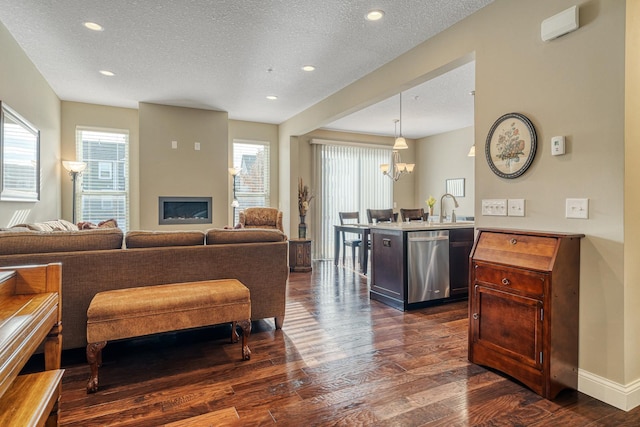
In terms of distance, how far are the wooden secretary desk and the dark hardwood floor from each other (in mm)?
128

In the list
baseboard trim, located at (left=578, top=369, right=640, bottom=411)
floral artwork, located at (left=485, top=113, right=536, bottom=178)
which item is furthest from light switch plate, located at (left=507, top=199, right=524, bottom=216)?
baseboard trim, located at (left=578, top=369, right=640, bottom=411)

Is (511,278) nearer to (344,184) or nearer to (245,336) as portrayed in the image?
(245,336)

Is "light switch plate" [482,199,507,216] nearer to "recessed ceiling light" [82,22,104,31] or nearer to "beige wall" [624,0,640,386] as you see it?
"beige wall" [624,0,640,386]

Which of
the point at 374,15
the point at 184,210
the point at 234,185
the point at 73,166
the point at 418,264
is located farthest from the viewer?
the point at 234,185

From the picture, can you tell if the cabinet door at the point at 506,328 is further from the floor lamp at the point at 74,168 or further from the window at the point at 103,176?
the window at the point at 103,176

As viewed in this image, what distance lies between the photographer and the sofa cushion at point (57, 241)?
2223 millimetres

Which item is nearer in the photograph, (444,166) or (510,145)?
(510,145)

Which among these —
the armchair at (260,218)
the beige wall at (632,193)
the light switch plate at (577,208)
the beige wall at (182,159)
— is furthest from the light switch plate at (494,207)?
the beige wall at (182,159)

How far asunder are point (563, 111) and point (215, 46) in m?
3.12

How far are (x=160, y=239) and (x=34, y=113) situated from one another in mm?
2904

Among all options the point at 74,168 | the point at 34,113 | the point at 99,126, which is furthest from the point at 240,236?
the point at 99,126

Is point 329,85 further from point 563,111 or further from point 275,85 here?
point 563,111

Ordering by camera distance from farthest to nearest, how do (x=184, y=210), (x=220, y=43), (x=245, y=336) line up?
(x=184, y=210) < (x=220, y=43) < (x=245, y=336)

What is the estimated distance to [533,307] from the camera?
6.63 feet
